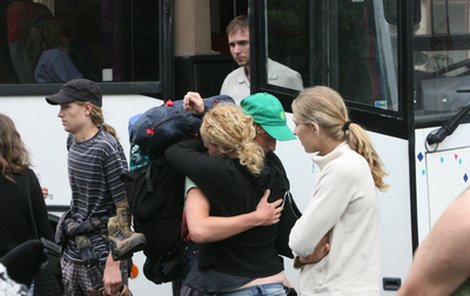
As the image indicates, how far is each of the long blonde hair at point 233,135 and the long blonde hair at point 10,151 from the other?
3.12 feet

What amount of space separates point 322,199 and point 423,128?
149 centimetres

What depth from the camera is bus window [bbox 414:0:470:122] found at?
16.2 ft

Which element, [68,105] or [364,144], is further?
[68,105]

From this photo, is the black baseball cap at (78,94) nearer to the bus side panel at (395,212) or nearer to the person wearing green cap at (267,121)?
the person wearing green cap at (267,121)

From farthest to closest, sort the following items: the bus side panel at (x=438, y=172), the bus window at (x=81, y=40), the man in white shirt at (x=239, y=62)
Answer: the bus window at (x=81, y=40), the man in white shirt at (x=239, y=62), the bus side panel at (x=438, y=172)

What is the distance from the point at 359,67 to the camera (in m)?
5.09

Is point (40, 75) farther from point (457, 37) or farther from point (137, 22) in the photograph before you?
point (457, 37)

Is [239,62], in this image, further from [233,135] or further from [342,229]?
[342,229]

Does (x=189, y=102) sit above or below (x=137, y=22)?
below

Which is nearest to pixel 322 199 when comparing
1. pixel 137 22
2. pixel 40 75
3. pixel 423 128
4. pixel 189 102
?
pixel 189 102

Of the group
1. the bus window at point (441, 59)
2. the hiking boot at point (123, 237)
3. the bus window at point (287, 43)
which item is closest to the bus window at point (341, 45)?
the bus window at point (287, 43)

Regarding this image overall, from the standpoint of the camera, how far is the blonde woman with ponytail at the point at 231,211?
378 centimetres

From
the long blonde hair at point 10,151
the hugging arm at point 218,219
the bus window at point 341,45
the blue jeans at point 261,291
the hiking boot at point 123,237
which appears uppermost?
the bus window at point 341,45

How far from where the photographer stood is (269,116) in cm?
405
